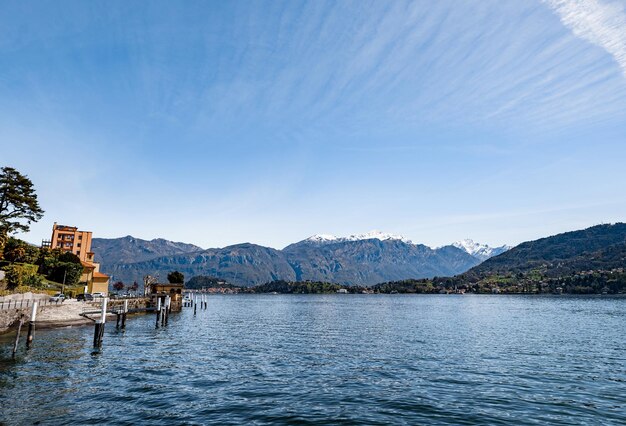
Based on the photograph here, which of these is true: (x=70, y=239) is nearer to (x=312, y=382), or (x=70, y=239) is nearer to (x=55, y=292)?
(x=55, y=292)

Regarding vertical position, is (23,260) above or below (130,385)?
above

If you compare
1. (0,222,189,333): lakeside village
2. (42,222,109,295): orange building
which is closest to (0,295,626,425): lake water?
(0,222,189,333): lakeside village

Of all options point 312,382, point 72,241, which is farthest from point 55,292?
point 72,241

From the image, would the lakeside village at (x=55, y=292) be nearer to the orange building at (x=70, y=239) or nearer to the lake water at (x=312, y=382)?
the lake water at (x=312, y=382)

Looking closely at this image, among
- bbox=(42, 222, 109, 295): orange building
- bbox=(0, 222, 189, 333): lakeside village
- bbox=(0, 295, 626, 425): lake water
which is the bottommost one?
bbox=(0, 295, 626, 425): lake water

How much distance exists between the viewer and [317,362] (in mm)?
39688

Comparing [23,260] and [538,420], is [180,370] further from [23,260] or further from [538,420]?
[23,260]

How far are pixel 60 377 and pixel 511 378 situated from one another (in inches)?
1446

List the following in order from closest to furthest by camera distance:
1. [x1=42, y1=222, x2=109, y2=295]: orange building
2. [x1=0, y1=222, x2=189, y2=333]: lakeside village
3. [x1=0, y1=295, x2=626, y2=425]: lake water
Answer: [x1=0, y1=295, x2=626, y2=425]: lake water
[x1=0, y1=222, x2=189, y2=333]: lakeside village
[x1=42, y1=222, x2=109, y2=295]: orange building

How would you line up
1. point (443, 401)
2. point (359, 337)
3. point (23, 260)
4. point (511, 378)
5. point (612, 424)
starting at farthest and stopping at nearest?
point (23, 260) → point (359, 337) → point (511, 378) → point (443, 401) → point (612, 424)

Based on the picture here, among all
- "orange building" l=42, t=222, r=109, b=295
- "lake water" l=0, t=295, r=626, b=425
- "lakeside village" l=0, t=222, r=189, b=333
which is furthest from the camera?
"orange building" l=42, t=222, r=109, b=295

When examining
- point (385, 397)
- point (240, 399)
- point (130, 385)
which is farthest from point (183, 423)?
point (385, 397)

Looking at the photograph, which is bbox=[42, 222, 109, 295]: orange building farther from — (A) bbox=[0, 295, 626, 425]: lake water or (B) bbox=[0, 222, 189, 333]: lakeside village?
(A) bbox=[0, 295, 626, 425]: lake water

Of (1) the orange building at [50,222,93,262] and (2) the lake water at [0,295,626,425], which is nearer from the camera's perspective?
(2) the lake water at [0,295,626,425]
